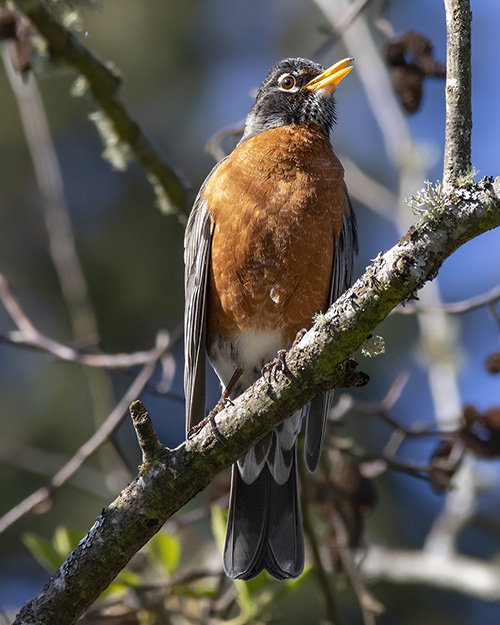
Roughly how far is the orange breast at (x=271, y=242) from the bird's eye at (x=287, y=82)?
1.00 meters

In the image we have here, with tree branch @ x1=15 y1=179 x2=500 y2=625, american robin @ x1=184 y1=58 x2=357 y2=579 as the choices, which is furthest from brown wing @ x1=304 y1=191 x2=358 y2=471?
tree branch @ x1=15 y1=179 x2=500 y2=625

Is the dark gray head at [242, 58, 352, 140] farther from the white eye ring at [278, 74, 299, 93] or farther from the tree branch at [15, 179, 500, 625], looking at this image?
the tree branch at [15, 179, 500, 625]

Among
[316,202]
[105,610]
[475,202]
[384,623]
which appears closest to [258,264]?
[316,202]

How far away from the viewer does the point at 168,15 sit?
28.8ft

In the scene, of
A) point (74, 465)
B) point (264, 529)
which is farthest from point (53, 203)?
point (264, 529)

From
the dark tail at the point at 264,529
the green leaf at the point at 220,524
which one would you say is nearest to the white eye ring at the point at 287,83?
the dark tail at the point at 264,529

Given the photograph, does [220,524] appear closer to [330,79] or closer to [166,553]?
[166,553]

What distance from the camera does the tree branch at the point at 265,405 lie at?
Result: 8.38ft

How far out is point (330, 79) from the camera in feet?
15.9

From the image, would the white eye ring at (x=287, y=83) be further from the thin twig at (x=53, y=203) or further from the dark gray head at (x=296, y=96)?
the thin twig at (x=53, y=203)

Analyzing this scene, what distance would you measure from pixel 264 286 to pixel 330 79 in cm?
160

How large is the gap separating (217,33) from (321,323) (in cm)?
681

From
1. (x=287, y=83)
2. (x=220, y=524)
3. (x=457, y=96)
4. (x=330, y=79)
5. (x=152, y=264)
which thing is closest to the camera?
(x=457, y=96)

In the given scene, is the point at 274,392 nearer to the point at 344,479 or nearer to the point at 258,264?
the point at 258,264
